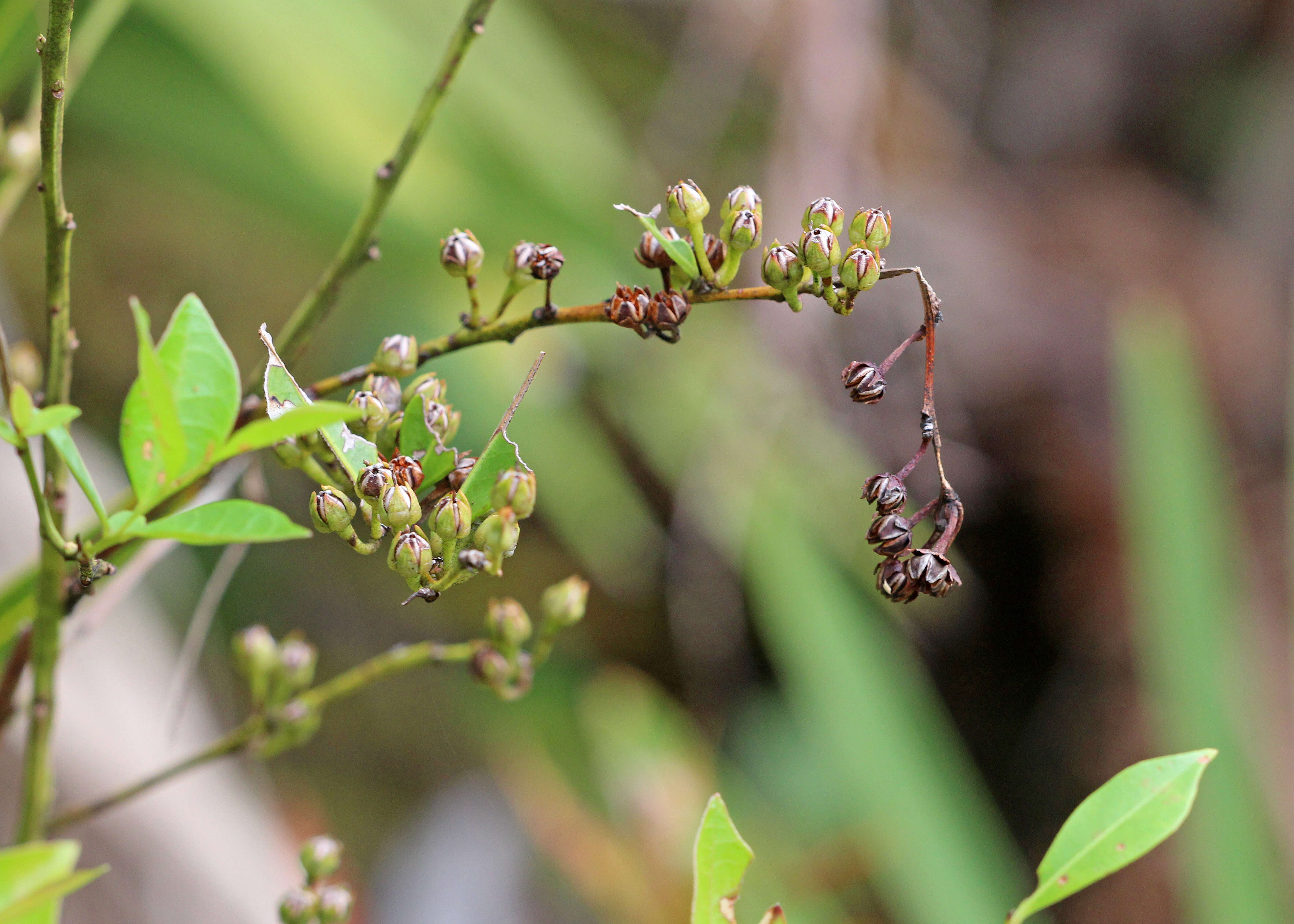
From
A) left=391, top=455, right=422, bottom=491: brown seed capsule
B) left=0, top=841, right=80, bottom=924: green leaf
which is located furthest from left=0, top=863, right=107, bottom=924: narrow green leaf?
left=391, top=455, right=422, bottom=491: brown seed capsule

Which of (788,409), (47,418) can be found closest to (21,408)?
(47,418)

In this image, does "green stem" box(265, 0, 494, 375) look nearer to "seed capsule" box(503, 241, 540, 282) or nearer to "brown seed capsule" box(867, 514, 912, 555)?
"seed capsule" box(503, 241, 540, 282)

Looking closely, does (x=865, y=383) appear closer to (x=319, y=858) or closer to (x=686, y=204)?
(x=686, y=204)

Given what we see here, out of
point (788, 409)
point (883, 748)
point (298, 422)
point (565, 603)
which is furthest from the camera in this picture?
point (788, 409)

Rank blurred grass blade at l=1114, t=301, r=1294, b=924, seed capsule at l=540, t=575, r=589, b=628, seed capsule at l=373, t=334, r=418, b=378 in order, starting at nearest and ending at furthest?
seed capsule at l=373, t=334, r=418, b=378
seed capsule at l=540, t=575, r=589, b=628
blurred grass blade at l=1114, t=301, r=1294, b=924

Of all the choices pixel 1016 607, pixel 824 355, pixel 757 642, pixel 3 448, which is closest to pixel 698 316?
pixel 824 355

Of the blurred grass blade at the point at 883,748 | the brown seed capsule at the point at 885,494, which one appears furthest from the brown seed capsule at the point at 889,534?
the blurred grass blade at the point at 883,748
